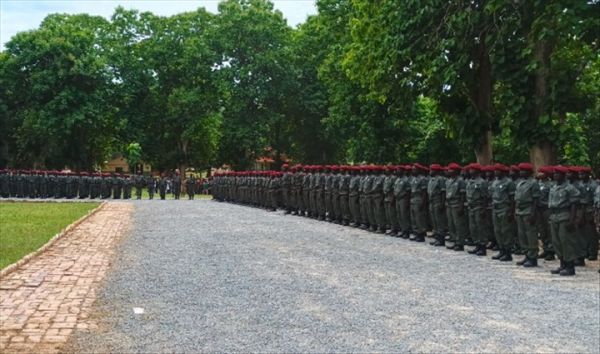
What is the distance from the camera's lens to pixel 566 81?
16.1m

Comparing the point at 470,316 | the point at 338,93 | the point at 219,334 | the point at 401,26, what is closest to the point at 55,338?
the point at 219,334

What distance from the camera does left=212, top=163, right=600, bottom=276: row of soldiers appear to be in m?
11.9

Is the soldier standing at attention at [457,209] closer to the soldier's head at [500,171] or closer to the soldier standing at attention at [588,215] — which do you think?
the soldier's head at [500,171]

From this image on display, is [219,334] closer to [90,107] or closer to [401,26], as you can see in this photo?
[401,26]

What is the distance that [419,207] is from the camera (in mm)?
16812

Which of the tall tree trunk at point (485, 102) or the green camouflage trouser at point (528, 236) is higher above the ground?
the tall tree trunk at point (485, 102)

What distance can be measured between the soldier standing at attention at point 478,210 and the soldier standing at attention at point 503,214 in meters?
0.61

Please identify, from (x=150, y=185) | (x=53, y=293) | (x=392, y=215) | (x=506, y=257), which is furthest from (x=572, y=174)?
(x=150, y=185)

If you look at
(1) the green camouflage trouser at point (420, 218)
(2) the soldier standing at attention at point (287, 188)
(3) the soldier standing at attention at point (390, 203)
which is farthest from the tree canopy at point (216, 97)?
(1) the green camouflage trouser at point (420, 218)

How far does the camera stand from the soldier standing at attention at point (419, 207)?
1683cm

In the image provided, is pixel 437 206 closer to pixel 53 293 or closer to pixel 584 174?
pixel 584 174

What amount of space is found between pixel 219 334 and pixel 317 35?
45224 mm

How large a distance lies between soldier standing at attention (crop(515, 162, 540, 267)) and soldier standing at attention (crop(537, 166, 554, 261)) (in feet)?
0.72

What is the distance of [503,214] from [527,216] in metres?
0.85
